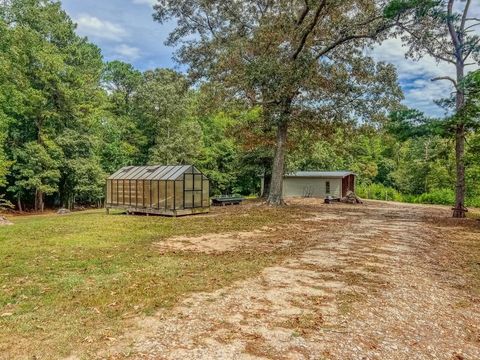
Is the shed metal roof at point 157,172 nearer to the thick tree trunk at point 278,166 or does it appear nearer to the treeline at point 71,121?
the treeline at point 71,121

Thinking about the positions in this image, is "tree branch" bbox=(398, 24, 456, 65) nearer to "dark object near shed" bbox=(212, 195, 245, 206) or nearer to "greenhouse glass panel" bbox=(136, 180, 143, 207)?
"dark object near shed" bbox=(212, 195, 245, 206)

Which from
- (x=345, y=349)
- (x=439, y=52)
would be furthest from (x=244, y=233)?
(x=439, y=52)

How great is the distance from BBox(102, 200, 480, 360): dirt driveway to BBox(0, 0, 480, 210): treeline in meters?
10.0

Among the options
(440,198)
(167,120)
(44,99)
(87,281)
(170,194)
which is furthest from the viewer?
(167,120)

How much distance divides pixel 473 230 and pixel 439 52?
9.17 m

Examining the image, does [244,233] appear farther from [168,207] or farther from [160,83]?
[160,83]

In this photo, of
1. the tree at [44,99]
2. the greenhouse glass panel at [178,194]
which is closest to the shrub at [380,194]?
the greenhouse glass panel at [178,194]

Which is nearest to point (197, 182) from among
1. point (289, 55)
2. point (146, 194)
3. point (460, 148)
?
point (146, 194)

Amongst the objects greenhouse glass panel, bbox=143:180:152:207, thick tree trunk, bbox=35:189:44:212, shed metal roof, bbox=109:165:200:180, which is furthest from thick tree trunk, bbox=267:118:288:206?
thick tree trunk, bbox=35:189:44:212

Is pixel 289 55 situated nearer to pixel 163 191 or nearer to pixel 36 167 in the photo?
pixel 163 191

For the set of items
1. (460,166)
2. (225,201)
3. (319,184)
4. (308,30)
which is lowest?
(225,201)

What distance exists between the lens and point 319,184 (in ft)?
98.5

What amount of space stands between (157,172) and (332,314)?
14423 millimetres

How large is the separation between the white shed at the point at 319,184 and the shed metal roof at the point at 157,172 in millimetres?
14029
